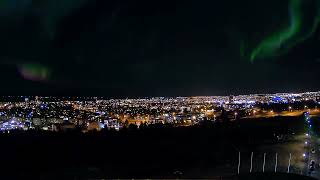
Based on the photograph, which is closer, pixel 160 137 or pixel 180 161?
pixel 180 161

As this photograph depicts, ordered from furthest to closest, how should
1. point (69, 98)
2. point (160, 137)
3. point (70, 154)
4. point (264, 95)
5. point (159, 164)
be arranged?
point (264, 95), point (69, 98), point (160, 137), point (70, 154), point (159, 164)

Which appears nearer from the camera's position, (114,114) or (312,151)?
(312,151)

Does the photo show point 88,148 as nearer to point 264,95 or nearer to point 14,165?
point 14,165

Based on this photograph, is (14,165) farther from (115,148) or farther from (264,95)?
(264,95)

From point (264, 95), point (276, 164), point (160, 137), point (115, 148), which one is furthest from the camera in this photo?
point (264, 95)

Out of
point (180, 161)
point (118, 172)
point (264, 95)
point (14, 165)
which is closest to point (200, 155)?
point (180, 161)

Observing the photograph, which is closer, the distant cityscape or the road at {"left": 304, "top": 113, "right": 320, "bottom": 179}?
the road at {"left": 304, "top": 113, "right": 320, "bottom": 179}

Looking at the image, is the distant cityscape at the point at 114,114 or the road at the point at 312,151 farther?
the distant cityscape at the point at 114,114

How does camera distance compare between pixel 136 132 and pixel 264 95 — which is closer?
pixel 136 132

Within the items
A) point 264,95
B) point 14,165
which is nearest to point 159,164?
point 14,165
